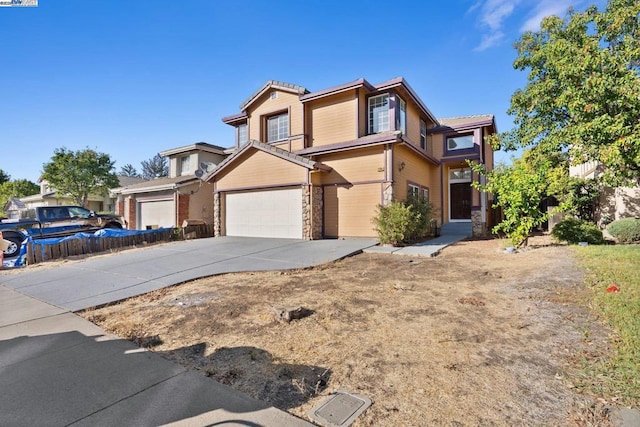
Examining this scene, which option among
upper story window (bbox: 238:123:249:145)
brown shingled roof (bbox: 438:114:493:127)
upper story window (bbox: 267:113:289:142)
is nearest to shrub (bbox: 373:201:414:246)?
upper story window (bbox: 267:113:289:142)

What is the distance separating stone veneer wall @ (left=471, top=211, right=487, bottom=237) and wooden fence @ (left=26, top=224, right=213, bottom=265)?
46.2ft

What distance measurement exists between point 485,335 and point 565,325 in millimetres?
1248

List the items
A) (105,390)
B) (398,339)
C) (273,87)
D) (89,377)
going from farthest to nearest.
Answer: (273,87), (398,339), (89,377), (105,390)

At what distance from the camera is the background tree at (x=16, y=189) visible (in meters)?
34.7

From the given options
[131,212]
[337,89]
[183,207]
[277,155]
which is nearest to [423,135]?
[337,89]

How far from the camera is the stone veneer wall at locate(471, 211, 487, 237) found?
14.7 metres

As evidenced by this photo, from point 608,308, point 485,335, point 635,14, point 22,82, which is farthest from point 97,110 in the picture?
point 635,14

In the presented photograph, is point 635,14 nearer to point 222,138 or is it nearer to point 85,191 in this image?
point 222,138

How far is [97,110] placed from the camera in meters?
15.8

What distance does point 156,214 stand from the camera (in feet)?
62.1

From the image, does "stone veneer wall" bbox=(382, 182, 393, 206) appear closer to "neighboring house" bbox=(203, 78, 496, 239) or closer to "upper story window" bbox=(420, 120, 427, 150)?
"neighboring house" bbox=(203, 78, 496, 239)

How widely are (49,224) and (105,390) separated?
590 inches

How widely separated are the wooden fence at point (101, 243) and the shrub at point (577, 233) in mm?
16264

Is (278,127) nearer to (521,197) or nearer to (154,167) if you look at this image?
(521,197)
